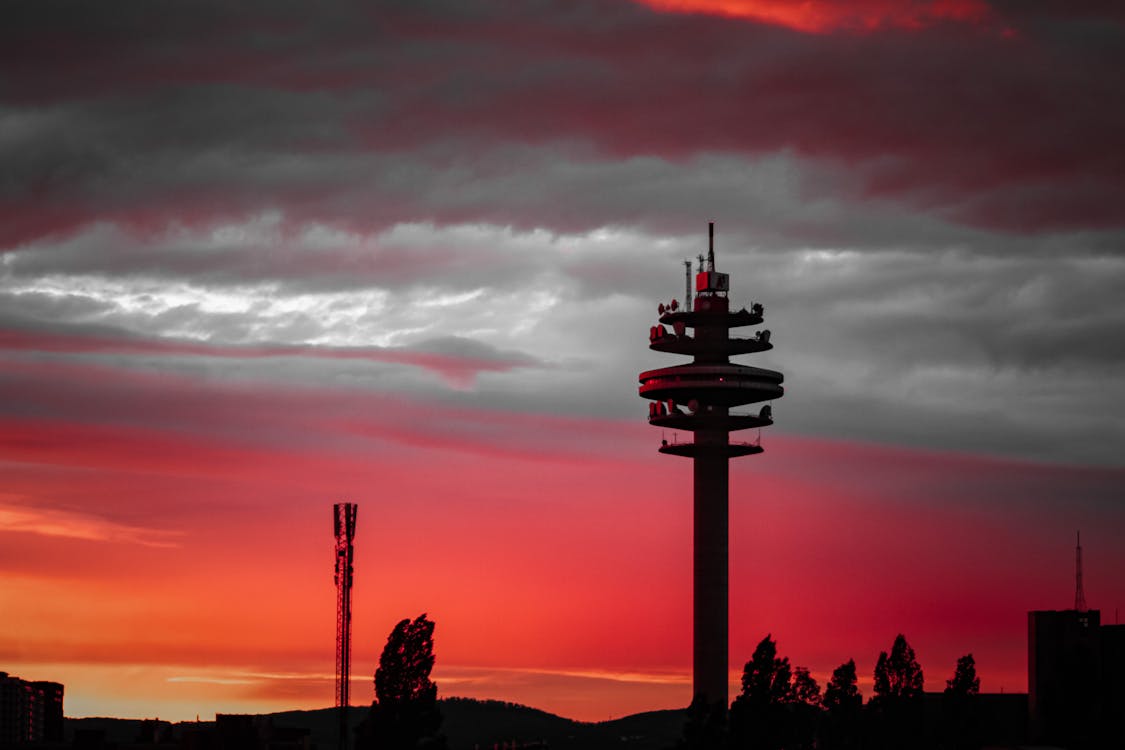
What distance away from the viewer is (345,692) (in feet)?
645

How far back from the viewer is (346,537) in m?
196

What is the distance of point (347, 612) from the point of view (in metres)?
195

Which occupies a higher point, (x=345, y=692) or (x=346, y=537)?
(x=346, y=537)

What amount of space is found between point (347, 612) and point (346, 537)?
24.1 feet

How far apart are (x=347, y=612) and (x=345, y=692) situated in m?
8.16

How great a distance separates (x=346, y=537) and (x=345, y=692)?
604 inches
